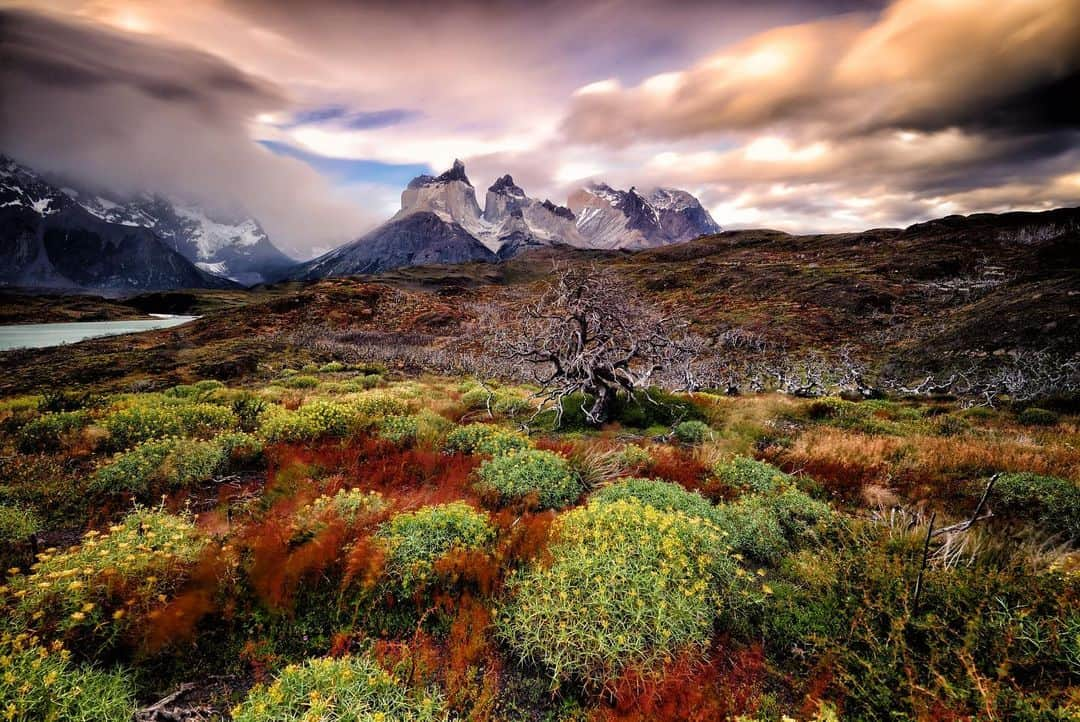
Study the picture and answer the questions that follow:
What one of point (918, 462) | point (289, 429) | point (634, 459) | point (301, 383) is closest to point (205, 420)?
point (289, 429)

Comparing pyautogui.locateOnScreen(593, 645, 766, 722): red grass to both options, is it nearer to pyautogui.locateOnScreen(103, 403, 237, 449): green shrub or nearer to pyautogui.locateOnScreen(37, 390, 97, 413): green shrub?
pyautogui.locateOnScreen(103, 403, 237, 449): green shrub

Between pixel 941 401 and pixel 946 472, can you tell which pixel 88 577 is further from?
pixel 941 401

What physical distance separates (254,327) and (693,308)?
243 feet

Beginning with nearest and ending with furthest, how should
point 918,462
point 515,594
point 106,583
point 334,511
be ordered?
point 106,583 < point 515,594 < point 334,511 < point 918,462

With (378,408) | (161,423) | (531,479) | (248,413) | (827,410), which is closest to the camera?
(531,479)

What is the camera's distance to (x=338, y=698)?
3.74 m

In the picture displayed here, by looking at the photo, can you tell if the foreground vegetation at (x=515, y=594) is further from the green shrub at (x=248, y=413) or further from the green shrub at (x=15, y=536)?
the green shrub at (x=248, y=413)

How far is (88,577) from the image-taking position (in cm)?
468

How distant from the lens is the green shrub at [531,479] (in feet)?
25.8

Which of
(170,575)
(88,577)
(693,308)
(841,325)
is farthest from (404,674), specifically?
(693,308)

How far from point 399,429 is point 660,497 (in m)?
6.84

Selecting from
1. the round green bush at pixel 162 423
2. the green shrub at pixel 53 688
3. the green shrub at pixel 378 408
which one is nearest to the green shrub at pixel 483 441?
the green shrub at pixel 378 408

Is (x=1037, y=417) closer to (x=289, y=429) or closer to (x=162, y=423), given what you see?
(x=289, y=429)

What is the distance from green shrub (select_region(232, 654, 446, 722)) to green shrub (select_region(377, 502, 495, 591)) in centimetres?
124
